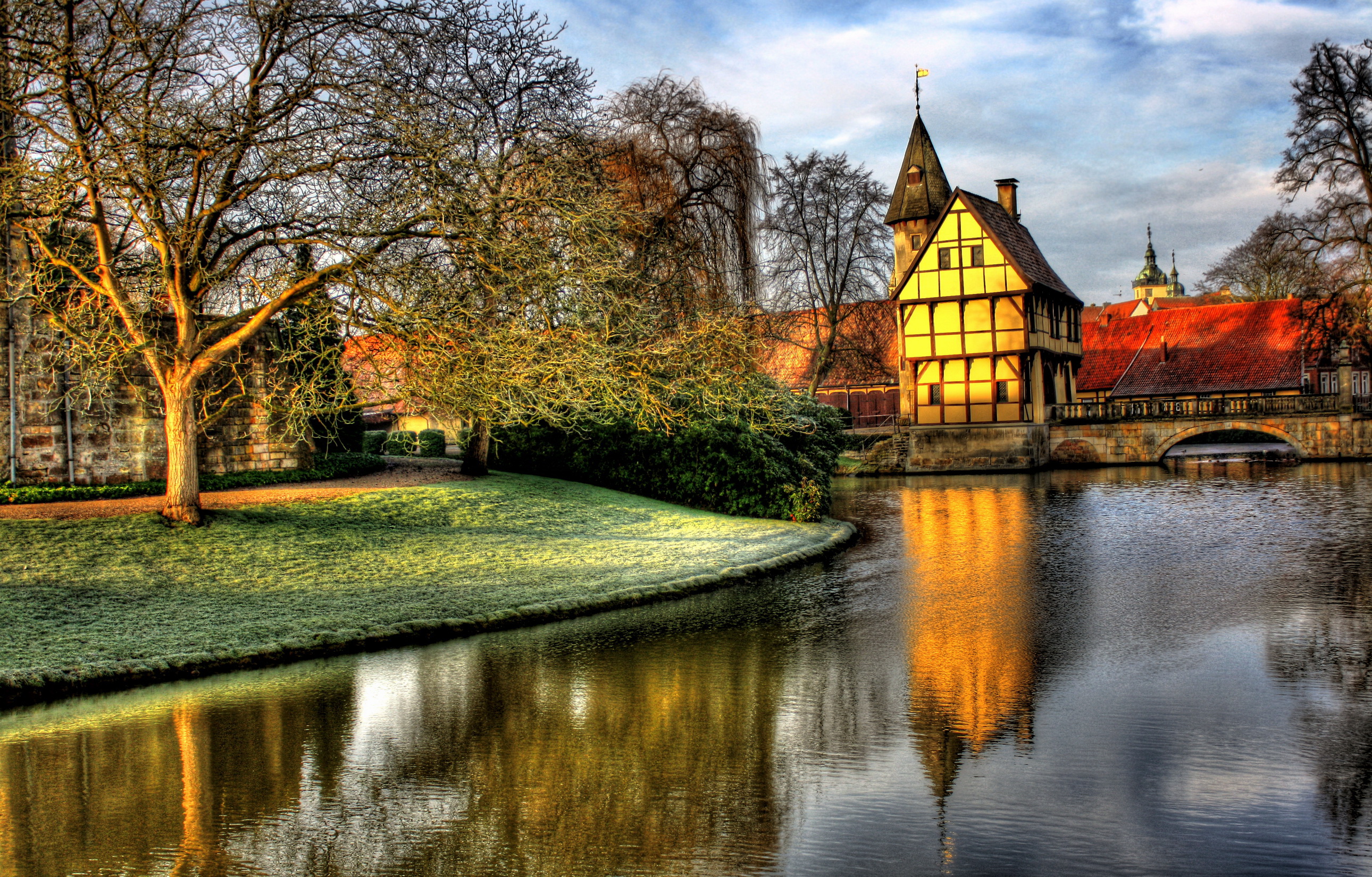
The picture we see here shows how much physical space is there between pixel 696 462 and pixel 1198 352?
3815 centimetres

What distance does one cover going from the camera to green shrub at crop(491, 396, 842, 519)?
66.3ft

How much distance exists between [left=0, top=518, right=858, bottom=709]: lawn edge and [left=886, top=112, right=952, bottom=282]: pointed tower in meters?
36.2

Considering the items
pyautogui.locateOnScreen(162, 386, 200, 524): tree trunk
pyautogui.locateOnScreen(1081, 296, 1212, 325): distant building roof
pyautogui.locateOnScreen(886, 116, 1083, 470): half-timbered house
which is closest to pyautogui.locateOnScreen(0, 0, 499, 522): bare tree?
pyautogui.locateOnScreen(162, 386, 200, 524): tree trunk

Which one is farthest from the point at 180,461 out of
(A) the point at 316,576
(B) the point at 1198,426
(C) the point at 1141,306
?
(C) the point at 1141,306

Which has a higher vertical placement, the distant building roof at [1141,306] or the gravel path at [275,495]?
the distant building roof at [1141,306]

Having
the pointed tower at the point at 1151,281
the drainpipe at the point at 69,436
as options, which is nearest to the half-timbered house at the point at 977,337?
the drainpipe at the point at 69,436

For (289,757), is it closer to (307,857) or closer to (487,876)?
(307,857)

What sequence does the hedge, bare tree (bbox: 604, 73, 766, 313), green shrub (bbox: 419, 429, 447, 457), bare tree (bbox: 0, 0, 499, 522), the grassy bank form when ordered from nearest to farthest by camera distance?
the grassy bank < bare tree (bbox: 0, 0, 499, 522) < the hedge < bare tree (bbox: 604, 73, 766, 313) < green shrub (bbox: 419, 429, 447, 457)

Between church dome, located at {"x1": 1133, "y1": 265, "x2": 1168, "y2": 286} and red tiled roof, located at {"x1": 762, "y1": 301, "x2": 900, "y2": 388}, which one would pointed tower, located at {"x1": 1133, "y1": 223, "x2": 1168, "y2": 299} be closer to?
church dome, located at {"x1": 1133, "y1": 265, "x2": 1168, "y2": 286}

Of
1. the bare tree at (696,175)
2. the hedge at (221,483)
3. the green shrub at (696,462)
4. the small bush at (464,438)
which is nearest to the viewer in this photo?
the hedge at (221,483)

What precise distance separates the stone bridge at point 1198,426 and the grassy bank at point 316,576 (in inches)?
1078

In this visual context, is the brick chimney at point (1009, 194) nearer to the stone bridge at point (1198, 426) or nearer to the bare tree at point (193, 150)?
the stone bridge at point (1198, 426)

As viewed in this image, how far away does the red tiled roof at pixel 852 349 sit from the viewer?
43.0m

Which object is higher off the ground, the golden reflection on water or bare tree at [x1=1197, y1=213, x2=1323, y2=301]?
bare tree at [x1=1197, y1=213, x2=1323, y2=301]
